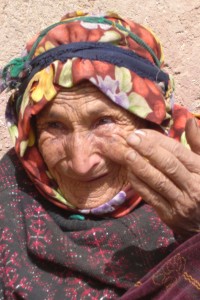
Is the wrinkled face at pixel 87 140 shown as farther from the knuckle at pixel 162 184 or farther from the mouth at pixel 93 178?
the knuckle at pixel 162 184

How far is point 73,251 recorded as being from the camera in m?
2.11

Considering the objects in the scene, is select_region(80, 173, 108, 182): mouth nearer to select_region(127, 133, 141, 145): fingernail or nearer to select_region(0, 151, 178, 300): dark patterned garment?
select_region(0, 151, 178, 300): dark patterned garment

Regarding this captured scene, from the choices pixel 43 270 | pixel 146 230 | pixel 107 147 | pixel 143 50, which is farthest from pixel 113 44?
pixel 43 270

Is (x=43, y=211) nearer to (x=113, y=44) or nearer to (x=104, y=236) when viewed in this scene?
(x=104, y=236)

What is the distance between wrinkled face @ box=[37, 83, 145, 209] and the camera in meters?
2.04

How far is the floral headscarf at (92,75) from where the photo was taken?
203 cm

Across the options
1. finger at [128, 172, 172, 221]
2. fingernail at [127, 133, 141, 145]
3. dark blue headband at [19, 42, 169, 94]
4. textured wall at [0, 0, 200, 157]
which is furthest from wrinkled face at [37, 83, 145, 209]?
textured wall at [0, 0, 200, 157]

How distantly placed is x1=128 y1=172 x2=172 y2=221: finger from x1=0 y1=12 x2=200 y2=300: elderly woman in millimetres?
299

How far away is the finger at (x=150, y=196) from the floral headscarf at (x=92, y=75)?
1.37 ft

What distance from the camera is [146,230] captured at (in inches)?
81.9

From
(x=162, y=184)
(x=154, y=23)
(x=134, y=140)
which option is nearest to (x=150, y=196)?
(x=162, y=184)

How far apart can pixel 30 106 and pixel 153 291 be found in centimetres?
77

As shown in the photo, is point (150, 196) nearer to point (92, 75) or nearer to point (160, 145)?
point (160, 145)

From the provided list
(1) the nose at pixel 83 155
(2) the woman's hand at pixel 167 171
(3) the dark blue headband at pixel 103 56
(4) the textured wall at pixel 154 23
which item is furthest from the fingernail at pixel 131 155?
(4) the textured wall at pixel 154 23
